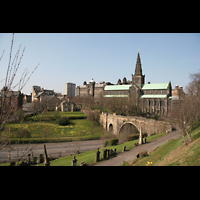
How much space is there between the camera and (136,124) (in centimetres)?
2886

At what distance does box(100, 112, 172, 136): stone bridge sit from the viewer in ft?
78.7

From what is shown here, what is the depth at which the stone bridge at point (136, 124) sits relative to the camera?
23991 millimetres

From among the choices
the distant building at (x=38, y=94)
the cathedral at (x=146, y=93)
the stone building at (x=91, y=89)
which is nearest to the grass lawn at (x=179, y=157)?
the cathedral at (x=146, y=93)

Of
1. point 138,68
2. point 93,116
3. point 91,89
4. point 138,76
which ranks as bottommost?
point 93,116

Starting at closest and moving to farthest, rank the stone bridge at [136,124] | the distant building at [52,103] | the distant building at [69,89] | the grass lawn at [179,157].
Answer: the grass lawn at [179,157] < the stone bridge at [136,124] < the distant building at [52,103] < the distant building at [69,89]

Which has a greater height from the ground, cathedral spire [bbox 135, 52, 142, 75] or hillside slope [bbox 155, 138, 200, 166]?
cathedral spire [bbox 135, 52, 142, 75]

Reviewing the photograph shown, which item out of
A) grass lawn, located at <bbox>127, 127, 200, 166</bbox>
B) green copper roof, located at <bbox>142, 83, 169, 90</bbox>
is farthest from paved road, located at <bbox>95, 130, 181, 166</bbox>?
green copper roof, located at <bbox>142, 83, 169, 90</bbox>

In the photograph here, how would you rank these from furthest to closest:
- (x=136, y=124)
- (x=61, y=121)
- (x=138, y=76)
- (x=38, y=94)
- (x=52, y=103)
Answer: (x=138, y=76) < (x=38, y=94) < (x=52, y=103) < (x=61, y=121) < (x=136, y=124)

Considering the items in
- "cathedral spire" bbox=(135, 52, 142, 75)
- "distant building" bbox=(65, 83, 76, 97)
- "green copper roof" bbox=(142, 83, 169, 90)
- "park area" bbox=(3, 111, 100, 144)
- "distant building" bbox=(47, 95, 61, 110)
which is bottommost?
"park area" bbox=(3, 111, 100, 144)

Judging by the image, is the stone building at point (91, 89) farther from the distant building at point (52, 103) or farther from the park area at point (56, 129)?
the park area at point (56, 129)

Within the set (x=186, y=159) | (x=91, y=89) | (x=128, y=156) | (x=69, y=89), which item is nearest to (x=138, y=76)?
(x=91, y=89)

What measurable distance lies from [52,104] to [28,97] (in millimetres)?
26969

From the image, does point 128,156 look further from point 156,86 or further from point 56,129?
point 156,86

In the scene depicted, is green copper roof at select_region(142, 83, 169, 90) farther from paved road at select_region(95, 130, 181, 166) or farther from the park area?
paved road at select_region(95, 130, 181, 166)
